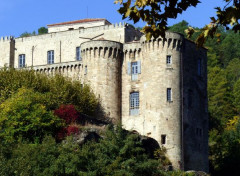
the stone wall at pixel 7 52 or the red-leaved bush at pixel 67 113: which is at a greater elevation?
the stone wall at pixel 7 52

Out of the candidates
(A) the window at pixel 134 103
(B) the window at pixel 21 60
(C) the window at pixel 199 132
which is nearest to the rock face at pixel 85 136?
(A) the window at pixel 134 103

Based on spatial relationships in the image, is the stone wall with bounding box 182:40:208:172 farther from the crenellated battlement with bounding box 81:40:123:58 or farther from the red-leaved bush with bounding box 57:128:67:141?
the red-leaved bush with bounding box 57:128:67:141

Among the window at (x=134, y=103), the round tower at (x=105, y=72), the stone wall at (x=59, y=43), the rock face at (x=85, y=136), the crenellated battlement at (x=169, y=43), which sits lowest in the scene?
the rock face at (x=85, y=136)

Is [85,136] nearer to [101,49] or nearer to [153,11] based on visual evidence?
[101,49]

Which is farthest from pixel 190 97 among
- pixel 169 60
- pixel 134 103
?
pixel 134 103

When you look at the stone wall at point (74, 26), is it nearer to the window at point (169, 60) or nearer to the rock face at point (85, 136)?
the window at point (169, 60)

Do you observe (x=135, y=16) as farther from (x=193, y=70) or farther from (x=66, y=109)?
(x=193, y=70)

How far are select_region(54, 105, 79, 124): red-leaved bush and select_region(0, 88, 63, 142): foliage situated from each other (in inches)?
30.8

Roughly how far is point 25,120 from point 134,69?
40.8ft

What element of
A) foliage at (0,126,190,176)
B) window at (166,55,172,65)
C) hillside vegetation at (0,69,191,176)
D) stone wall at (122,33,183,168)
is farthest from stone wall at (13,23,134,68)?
foliage at (0,126,190,176)

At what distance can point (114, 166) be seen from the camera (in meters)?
34.7

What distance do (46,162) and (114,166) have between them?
13.1 feet

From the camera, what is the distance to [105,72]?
164ft

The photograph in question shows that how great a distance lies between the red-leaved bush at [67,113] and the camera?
43.0 m
